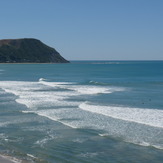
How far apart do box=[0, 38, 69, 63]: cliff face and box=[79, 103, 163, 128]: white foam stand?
157622 mm

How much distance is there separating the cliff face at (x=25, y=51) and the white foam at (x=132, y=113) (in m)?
158

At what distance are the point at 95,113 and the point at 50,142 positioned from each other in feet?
26.4

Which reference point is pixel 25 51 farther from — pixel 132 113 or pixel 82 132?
pixel 82 132

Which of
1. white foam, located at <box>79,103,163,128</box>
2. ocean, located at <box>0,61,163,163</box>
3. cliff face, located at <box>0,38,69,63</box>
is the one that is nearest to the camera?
ocean, located at <box>0,61,163,163</box>

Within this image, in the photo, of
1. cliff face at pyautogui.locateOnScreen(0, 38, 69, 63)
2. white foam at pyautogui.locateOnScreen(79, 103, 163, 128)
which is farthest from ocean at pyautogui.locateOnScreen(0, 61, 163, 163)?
cliff face at pyautogui.locateOnScreen(0, 38, 69, 63)

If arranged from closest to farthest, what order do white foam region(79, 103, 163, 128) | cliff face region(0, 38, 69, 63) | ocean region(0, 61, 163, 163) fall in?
ocean region(0, 61, 163, 163) → white foam region(79, 103, 163, 128) → cliff face region(0, 38, 69, 63)

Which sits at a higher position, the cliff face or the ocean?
the cliff face

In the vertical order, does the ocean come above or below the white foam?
below

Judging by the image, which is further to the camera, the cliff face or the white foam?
the cliff face

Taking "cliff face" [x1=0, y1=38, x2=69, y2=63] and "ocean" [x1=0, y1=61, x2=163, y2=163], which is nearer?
"ocean" [x1=0, y1=61, x2=163, y2=163]

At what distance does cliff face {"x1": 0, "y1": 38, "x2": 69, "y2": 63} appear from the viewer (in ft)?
598

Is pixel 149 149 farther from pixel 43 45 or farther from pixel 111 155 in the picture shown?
pixel 43 45

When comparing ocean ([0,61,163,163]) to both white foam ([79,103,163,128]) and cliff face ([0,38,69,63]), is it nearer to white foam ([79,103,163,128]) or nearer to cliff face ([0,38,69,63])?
white foam ([79,103,163,128])

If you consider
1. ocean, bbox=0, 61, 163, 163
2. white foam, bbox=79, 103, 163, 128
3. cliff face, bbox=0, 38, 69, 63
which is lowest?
ocean, bbox=0, 61, 163, 163
